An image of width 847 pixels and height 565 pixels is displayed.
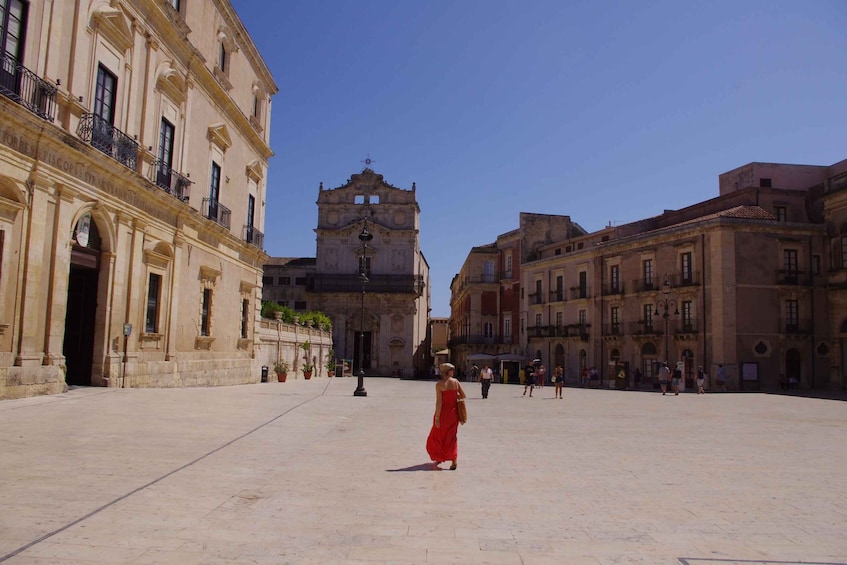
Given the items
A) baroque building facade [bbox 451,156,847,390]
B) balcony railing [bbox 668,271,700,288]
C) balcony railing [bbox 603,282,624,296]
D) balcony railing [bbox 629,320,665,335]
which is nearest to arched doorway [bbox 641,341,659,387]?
baroque building facade [bbox 451,156,847,390]

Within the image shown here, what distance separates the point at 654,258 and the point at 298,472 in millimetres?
37390

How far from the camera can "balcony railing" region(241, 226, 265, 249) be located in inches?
1032

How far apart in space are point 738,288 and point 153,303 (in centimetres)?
3067

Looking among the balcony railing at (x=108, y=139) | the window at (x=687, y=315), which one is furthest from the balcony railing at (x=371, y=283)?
the balcony railing at (x=108, y=139)

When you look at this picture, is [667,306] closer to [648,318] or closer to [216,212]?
[648,318]

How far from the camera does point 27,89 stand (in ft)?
38.2

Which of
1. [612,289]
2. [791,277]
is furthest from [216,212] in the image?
[791,277]

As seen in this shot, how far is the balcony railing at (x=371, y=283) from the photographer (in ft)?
190

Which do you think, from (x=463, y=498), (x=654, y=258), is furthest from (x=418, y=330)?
(x=463, y=498)

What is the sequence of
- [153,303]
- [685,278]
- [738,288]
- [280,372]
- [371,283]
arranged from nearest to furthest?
[153,303] < [280,372] < [738,288] < [685,278] < [371,283]

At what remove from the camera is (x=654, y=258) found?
41094 millimetres

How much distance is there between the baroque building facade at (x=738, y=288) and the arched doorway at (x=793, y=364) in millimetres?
62

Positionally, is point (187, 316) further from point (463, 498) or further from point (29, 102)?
point (463, 498)

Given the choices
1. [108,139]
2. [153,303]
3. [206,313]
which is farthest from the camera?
[206,313]
